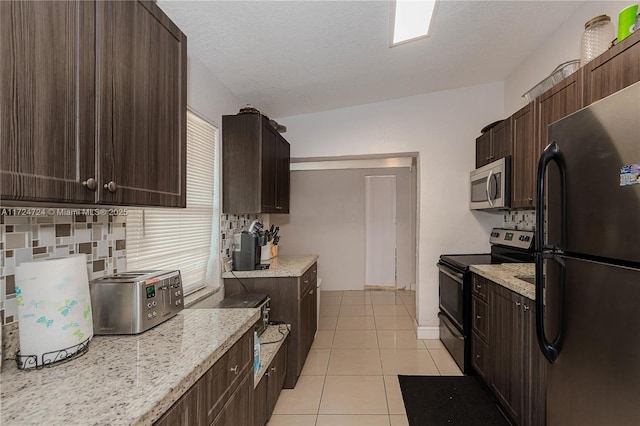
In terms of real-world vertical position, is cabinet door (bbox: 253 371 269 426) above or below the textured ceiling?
below

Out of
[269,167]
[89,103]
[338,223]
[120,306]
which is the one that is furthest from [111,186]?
[338,223]

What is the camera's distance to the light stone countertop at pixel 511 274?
6.34 feet

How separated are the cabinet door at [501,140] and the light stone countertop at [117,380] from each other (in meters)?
2.81

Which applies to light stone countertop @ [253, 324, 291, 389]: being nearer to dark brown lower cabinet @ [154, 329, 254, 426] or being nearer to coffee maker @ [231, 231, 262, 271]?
dark brown lower cabinet @ [154, 329, 254, 426]

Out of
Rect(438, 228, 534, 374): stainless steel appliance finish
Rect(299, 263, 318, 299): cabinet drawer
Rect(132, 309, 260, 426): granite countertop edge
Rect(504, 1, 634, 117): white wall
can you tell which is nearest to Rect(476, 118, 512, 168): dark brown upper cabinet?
Rect(504, 1, 634, 117): white wall

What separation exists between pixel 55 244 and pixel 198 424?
86 cm

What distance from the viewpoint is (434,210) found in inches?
150

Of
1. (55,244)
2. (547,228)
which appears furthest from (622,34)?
(55,244)

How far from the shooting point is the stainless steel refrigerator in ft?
3.50

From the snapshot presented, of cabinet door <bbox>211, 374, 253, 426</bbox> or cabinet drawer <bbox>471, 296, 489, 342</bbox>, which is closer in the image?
cabinet door <bbox>211, 374, 253, 426</bbox>

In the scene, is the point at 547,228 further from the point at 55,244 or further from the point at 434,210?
the point at 434,210

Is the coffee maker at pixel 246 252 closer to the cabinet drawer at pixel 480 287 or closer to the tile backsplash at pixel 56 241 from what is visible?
the tile backsplash at pixel 56 241

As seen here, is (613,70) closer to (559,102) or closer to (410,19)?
(559,102)

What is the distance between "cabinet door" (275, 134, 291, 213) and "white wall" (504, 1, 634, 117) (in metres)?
2.49
